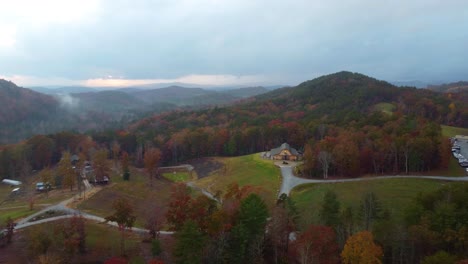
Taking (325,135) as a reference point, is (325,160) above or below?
below

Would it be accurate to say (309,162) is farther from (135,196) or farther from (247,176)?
(135,196)

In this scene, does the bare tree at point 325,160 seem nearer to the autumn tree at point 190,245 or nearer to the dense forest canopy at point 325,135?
the dense forest canopy at point 325,135

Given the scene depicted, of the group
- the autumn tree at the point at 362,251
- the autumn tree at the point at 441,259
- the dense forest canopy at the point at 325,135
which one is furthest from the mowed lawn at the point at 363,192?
the autumn tree at the point at 441,259

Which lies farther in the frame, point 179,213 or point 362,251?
point 179,213

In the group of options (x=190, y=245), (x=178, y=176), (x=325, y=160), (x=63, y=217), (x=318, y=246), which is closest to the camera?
(x=190, y=245)

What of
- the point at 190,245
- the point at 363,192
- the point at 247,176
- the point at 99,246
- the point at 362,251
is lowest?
the point at 247,176

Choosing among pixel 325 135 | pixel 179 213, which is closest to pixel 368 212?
pixel 179 213

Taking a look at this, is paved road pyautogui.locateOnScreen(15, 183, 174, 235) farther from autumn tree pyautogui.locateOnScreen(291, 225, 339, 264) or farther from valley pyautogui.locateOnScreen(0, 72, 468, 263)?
autumn tree pyautogui.locateOnScreen(291, 225, 339, 264)

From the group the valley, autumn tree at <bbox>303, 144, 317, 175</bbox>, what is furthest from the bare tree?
autumn tree at <bbox>303, 144, 317, 175</bbox>

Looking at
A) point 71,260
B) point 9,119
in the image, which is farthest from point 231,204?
point 9,119
